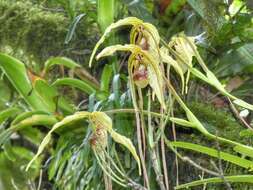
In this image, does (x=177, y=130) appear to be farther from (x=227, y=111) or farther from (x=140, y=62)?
(x=140, y=62)

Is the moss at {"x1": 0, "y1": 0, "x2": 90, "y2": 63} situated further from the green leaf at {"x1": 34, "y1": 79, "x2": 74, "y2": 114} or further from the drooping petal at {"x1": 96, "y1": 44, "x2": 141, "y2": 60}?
the drooping petal at {"x1": 96, "y1": 44, "x2": 141, "y2": 60}

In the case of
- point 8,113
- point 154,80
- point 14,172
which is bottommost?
point 14,172

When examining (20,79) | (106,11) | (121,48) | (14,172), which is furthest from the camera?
(14,172)

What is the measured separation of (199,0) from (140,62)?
0.48 metres

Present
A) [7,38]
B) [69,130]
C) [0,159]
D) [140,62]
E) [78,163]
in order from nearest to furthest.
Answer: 1. [140,62]
2. [78,163]
3. [69,130]
4. [0,159]
5. [7,38]

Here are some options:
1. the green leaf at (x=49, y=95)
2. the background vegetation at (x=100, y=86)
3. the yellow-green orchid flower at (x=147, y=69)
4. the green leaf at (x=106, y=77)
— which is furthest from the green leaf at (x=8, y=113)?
the yellow-green orchid flower at (x=147, y=69)

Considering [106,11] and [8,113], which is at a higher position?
[106,11]

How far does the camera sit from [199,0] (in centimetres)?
109

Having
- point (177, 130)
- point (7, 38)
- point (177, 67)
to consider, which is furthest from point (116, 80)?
point (7, 38)

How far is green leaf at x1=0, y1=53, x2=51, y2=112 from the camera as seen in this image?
1.19 meters

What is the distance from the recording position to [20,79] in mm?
1220

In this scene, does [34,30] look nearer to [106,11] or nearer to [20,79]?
[20,79]

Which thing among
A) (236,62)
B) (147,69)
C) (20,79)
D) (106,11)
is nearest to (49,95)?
(20,79)

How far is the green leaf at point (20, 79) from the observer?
1.19 m
